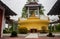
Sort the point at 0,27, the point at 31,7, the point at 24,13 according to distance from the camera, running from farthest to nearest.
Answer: the point at 24,13
the point at 31,7
the point at 0,27

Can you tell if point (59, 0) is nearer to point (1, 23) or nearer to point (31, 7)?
point (1, 23)

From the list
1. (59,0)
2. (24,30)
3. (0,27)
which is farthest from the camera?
(24,30)

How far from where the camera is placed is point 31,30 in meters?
34.3

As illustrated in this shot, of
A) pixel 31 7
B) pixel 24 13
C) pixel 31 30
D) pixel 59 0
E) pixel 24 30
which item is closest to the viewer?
pixel 59 0

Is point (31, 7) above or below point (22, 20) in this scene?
above

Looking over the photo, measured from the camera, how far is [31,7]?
120 ft

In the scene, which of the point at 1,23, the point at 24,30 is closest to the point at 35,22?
the point at 24,30

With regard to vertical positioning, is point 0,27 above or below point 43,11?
below

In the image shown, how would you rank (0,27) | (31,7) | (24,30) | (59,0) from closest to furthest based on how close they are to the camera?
(59,0) → (0,27) → (24,30) → (31,7)

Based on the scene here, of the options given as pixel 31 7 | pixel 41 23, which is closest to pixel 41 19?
pixel 41 23

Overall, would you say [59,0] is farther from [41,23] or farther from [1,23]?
A: [41,23]

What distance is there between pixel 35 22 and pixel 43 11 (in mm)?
18035

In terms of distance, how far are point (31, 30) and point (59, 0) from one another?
1864cm

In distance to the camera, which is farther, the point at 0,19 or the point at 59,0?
the point at 0,19
